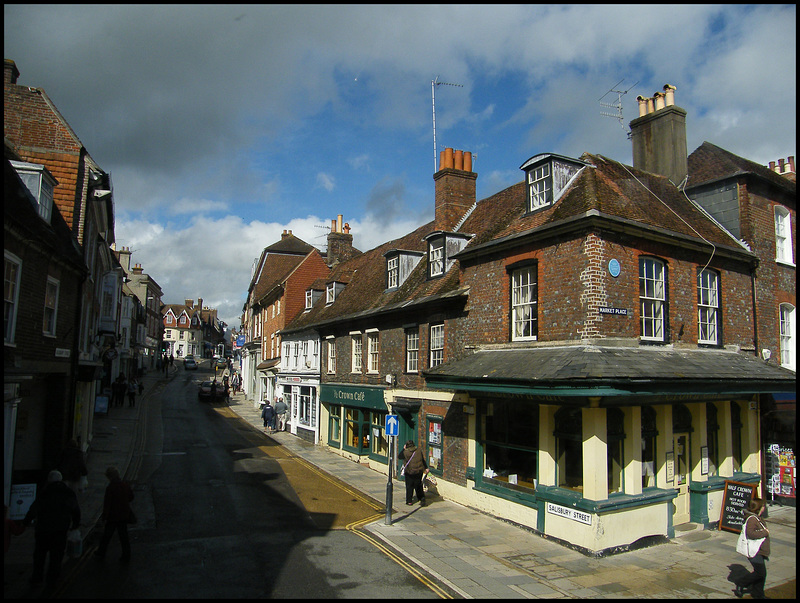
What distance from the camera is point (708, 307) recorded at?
569 inches

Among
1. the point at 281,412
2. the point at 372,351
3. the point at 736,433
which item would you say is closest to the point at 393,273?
the point at 372,351

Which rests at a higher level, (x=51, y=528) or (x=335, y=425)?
(x=51, y=528)

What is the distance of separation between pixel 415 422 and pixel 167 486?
780cm

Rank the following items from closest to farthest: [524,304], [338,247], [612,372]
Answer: [612,372], [524,304], [338,247]

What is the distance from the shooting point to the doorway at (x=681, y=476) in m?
13.0

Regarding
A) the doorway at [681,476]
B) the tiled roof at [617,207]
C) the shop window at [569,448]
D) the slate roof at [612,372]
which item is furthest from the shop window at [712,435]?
the shop window at [569,448]

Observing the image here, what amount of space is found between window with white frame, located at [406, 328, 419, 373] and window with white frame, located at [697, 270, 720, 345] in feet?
27.8

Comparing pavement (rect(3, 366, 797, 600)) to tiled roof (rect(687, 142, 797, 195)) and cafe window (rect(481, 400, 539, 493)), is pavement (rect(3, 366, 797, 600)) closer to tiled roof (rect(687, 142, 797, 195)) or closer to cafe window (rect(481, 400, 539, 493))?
cafe window (rect(481, 400, 539, 493))

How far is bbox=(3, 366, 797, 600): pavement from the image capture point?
29.7 feet

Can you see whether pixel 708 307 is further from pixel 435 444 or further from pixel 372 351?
pixel 372 351

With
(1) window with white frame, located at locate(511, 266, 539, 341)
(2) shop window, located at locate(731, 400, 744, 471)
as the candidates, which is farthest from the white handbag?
(2) shop window, located at locate(731, 400, 744, 471)

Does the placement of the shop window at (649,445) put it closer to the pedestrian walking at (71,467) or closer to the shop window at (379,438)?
the shop window at (379,438)

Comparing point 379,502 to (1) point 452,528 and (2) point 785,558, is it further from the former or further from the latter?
(2) point 785,558

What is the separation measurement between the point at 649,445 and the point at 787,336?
311 inches
